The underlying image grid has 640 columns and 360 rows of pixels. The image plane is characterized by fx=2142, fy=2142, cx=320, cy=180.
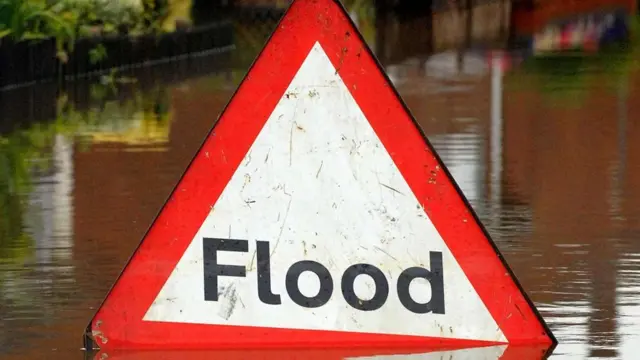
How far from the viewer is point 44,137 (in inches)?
624

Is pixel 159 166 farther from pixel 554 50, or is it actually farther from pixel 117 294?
pixel 554 50

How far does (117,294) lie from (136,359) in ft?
0.72

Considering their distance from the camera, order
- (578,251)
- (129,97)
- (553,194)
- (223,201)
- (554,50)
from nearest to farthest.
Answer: (223,201), (578,251), (553,194), (129,97), (554,50)

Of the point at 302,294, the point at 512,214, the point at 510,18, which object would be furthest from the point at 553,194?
the point at 510,18

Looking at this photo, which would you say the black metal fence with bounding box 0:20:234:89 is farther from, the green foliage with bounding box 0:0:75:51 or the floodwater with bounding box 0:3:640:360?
the floodwater with bounding box 0:3:640:360

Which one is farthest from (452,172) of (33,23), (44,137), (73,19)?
(73,19)

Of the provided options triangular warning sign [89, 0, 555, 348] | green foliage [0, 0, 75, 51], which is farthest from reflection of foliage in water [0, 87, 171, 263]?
triangular warning sign [89, 0, 555, 348]

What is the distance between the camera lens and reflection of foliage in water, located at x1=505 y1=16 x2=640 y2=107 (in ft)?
67.0

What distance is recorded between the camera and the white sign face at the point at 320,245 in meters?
6.57

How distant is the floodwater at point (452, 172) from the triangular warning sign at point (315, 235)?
0.55m

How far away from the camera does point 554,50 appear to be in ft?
92.3

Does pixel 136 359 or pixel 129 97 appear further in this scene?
pixel 129 97

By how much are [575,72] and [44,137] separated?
9.12 m

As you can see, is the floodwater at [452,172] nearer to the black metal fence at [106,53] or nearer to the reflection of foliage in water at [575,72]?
the reflection of foliage in water at [575,72]
